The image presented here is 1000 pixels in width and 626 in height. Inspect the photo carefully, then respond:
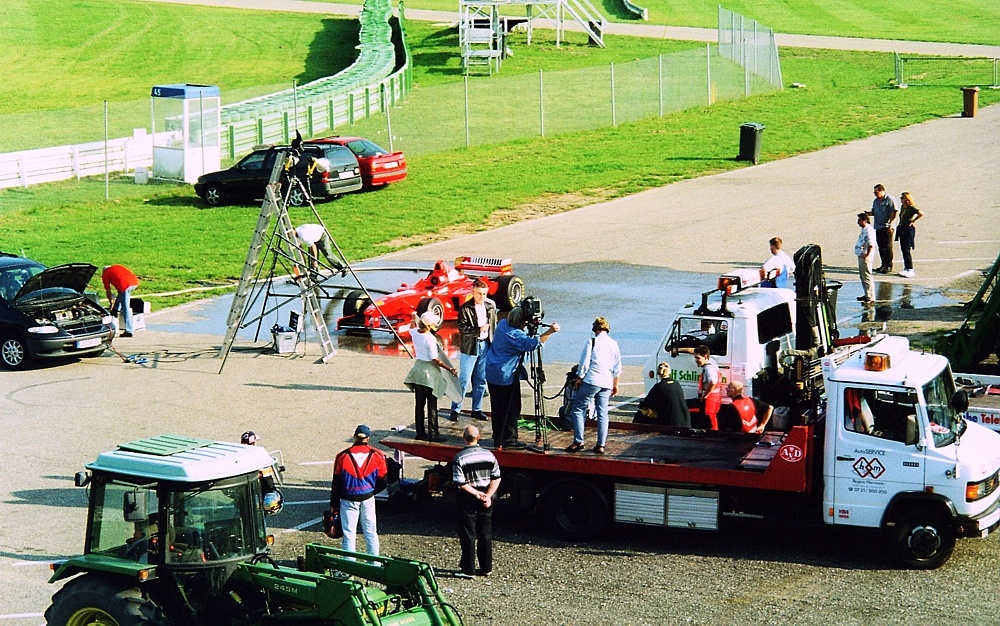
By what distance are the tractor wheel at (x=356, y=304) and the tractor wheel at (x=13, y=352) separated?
20.1ft

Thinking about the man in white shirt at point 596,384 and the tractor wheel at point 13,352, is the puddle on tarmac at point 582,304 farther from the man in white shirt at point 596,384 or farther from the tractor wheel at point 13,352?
the man in white shirt at point 596,384

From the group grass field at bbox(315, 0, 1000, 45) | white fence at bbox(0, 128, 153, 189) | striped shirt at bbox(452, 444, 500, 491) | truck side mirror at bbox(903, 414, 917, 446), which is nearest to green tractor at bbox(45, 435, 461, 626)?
striped shirt at bbox(452, 444, 500, 491)

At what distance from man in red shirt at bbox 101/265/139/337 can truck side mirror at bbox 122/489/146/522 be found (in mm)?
14905

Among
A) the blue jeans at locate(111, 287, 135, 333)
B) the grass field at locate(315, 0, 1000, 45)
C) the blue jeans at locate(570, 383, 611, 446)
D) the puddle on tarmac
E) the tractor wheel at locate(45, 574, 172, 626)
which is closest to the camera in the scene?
the tractor wheel at locate(45, 574, 172, 626)

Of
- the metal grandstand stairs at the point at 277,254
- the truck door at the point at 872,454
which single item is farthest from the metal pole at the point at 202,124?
the truck door at the point at 872,454

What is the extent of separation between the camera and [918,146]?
42.2 metres

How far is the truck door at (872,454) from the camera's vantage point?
45.6ft

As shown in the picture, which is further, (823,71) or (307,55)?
(307,55)

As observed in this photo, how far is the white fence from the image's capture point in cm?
4112

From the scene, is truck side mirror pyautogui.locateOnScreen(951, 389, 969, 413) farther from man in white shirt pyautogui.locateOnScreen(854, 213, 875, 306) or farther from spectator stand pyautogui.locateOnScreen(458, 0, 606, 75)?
spectator stand pyautogui.locateOnScreen(458, 0, 606, 75)

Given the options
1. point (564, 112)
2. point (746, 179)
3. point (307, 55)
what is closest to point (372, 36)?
point (307, 55)

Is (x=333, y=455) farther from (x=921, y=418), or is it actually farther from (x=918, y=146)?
(x=918, y=146)

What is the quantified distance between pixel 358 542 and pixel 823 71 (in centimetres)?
4666

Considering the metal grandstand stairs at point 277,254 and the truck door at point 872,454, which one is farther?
the metal grandstand stairs at point 277,254
